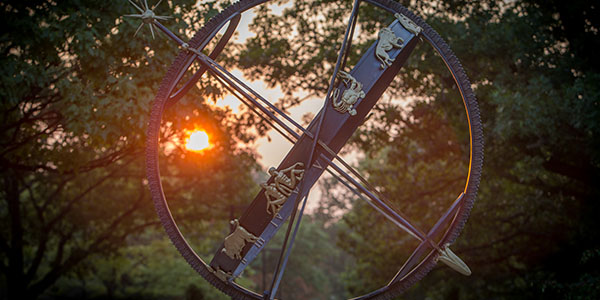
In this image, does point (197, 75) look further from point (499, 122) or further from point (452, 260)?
point (499, 122)

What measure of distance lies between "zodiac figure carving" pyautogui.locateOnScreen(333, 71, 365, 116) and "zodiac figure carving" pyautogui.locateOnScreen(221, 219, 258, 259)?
1.55 meters

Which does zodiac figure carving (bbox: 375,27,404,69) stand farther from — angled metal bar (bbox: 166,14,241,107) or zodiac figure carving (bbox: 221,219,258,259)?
zodiac figure carving (bbox: 221,219,258,259)

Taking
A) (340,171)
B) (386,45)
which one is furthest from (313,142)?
(386,45)

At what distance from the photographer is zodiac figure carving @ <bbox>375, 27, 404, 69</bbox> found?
16.4 ft

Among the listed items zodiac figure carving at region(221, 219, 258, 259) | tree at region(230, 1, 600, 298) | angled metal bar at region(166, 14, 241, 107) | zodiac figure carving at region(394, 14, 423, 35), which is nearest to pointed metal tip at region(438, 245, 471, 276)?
zodiac figure carving at region(221, 219, 258, 259)

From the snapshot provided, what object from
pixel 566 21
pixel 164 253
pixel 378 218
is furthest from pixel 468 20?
pixel 164 253

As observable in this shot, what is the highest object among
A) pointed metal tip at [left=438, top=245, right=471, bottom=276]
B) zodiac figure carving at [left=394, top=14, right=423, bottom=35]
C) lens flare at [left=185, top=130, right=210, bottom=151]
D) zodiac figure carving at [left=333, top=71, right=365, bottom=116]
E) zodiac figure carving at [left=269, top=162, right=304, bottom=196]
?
zodiac figure carving at [left=394, top=14, right=423, bottom=35]

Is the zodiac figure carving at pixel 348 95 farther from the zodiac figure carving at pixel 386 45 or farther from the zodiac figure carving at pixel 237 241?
the zodiac figure carving at pixel 237 241

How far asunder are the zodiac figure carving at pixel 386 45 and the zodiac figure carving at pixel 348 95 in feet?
1.14

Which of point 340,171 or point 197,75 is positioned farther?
point 197,75

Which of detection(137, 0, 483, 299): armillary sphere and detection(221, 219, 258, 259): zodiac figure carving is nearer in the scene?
detection(137, 0, 483, 299): armillary sphere

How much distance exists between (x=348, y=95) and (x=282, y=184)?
1.11 metres

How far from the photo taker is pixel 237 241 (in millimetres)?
4977

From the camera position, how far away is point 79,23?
302 inches
